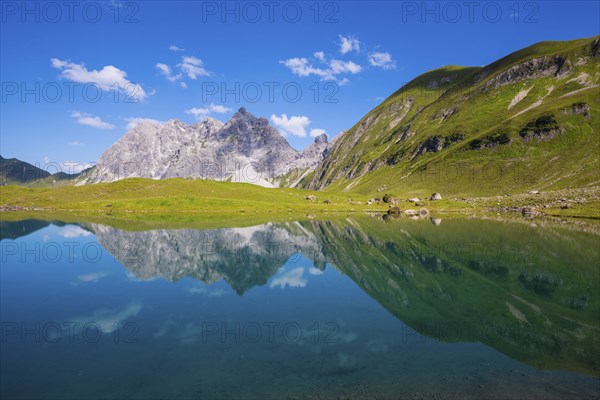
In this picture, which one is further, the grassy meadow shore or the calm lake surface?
the grassy meadow shore

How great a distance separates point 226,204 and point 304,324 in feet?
394

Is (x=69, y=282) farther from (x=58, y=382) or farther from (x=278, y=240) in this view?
(x=278, y=240)

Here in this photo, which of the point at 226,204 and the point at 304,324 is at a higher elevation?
the point at 226,204

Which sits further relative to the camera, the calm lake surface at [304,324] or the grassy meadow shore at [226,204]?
the grassy meadow shore at [226,204]

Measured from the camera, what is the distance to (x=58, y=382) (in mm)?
16109

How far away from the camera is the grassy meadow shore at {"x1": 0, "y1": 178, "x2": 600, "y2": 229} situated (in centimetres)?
10509

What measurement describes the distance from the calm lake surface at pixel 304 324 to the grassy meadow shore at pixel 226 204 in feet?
177

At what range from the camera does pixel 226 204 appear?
14038cm

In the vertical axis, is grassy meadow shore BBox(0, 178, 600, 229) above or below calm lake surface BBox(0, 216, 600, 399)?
above

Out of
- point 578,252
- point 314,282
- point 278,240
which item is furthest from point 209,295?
point 578,252

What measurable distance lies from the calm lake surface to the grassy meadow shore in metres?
54.0

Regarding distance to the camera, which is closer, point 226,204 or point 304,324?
point 304,324

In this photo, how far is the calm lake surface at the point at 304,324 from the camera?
637 inches

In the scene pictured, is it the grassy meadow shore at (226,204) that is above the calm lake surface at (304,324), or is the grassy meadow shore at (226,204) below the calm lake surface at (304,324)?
above
